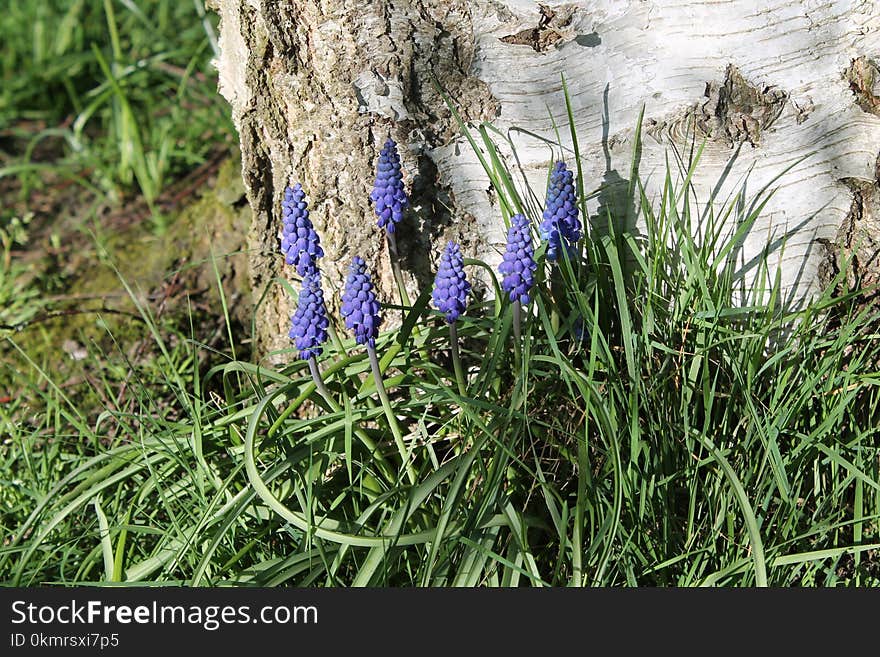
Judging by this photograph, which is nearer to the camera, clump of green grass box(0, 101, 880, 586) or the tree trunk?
clump of green grass box(0, 101, 880, 586)

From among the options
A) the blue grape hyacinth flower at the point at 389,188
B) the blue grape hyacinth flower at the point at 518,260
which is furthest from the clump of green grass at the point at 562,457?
the blue grape hyacinth flower at the point at 389,188

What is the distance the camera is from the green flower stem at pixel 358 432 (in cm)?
228

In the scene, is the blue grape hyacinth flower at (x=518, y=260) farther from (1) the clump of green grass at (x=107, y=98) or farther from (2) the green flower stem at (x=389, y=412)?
(1) the clump of green grass at (x=107, y=98)

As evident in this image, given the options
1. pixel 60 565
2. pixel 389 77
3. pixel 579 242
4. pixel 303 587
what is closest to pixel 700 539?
pixel 579 242

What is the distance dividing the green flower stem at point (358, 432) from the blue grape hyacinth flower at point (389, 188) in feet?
1.44

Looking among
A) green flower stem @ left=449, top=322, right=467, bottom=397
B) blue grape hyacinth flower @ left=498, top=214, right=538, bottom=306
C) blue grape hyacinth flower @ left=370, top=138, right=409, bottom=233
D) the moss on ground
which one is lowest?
the moss on ground

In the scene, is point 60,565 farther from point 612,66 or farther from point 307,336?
point 612,66

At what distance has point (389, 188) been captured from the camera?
2361 millimetres

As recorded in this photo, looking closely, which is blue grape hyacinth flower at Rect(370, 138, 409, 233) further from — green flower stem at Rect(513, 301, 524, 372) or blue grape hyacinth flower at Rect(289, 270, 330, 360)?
green flower stem at Rect(513, 301, 524, 372)

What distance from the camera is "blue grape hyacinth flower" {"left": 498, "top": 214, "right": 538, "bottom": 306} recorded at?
2.13 metres

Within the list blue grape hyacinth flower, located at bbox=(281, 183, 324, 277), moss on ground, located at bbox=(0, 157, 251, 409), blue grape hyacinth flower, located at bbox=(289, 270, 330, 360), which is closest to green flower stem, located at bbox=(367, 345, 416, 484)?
blue grape hyacinth flower, located at bbox=(289, 270, 330, 360)

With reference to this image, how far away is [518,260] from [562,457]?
572 mm

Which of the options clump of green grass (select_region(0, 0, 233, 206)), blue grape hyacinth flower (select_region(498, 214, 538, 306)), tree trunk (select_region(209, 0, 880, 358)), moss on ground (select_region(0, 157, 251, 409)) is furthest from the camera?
clump of green grass (select_region(0, 0, 233, 206))

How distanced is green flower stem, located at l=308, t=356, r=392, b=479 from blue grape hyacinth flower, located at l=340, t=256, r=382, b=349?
163 mm
